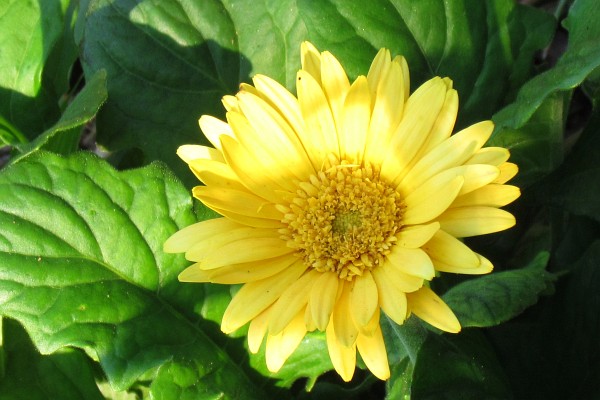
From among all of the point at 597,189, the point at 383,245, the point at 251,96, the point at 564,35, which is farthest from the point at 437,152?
the point at 564,35

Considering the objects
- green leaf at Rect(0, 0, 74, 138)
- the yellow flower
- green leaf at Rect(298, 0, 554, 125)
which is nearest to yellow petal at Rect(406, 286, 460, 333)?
the yellow flower

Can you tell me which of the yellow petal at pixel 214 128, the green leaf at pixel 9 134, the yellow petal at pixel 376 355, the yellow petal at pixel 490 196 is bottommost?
the green leaf at pixel 9 134

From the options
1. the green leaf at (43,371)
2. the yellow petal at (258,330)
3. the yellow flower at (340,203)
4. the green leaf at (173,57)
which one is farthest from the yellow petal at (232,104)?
the green leaf at (43,371)

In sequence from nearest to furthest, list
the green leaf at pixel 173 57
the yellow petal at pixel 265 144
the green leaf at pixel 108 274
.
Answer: the yellow petal at pixel 265 144, the green leaf at pixel 108 274, the green leaf at pixel 173 57

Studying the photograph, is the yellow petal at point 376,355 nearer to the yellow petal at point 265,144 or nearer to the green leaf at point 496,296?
the green leaf at point 496,296

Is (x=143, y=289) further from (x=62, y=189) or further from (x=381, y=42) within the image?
(x=381, y=42)
